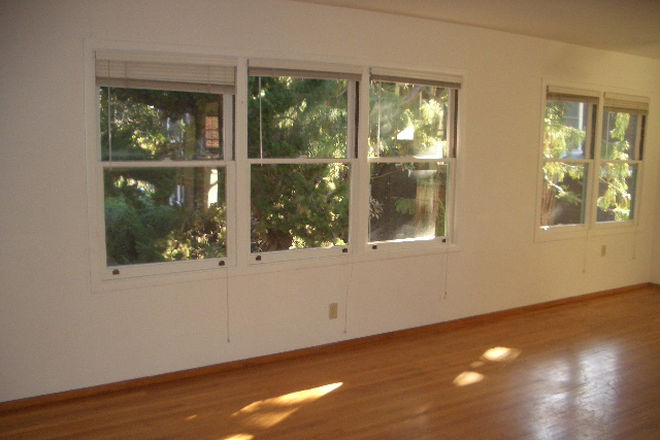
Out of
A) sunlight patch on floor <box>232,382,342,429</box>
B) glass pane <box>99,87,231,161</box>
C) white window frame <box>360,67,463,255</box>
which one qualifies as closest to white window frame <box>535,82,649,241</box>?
white window frame <box>360,67,463,255</box>

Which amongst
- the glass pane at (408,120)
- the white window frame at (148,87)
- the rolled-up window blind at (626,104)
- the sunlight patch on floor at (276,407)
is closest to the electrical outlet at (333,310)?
the sunlight patch on floor at (276,407)

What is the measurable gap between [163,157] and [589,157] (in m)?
4.33

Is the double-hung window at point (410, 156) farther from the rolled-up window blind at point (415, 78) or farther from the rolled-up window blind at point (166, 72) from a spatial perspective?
the rolled-up window blind at point (166, 72)

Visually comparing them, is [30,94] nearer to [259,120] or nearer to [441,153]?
[259,120]

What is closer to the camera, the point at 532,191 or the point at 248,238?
the point at 248,238

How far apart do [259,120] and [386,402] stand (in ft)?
6.60

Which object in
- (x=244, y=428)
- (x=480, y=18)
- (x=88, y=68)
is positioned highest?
(x=480, y=18)

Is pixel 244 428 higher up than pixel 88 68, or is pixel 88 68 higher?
pixel 88 68

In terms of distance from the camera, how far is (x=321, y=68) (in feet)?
12.9

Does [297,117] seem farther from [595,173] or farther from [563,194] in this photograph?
[595,173]

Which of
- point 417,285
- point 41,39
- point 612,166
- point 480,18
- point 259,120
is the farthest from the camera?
point 612,166

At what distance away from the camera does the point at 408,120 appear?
4422mm

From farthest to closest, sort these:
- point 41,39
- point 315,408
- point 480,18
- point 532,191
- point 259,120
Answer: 1. point 532,191
2. point 480,18
3. point 259,120
4. point 315,408
5. point 41,39

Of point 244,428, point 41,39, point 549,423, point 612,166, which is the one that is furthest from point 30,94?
point 612,166
